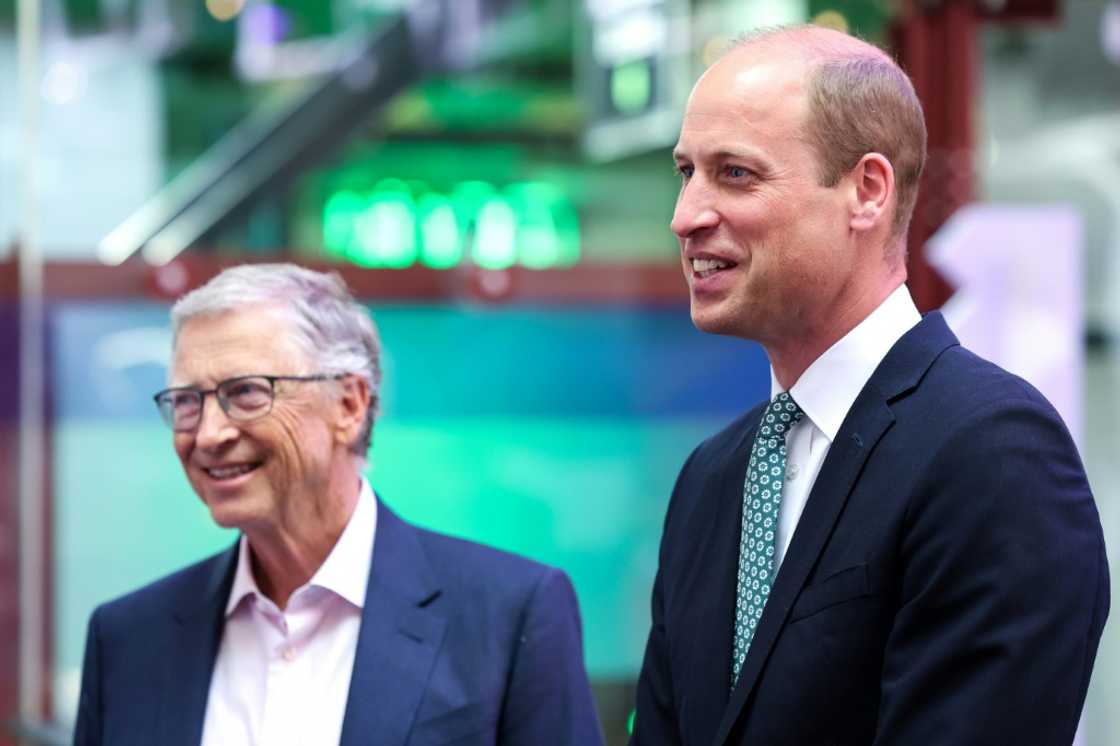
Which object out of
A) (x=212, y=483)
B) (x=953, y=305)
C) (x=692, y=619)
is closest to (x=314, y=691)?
(x=212, y=483)

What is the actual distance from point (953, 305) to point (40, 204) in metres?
2.53

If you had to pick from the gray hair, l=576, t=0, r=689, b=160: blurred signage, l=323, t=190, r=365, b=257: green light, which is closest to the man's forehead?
the gray hair

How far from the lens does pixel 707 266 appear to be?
173cm

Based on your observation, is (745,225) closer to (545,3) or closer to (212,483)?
(212,483)

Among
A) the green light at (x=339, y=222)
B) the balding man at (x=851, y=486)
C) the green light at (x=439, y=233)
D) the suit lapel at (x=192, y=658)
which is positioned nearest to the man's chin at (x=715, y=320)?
the balding man at (x=851, y=486)

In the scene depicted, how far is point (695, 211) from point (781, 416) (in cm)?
25

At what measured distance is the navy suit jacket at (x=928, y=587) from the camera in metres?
1.48

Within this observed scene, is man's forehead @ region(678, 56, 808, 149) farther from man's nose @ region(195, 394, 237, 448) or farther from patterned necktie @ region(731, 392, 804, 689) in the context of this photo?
man's nose @ region(195, 394, 237, 448)

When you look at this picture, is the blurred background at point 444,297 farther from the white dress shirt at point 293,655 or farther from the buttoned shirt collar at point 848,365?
the buttoned shirt collar at point 848,365

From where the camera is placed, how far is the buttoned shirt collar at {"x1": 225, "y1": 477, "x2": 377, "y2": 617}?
2404 mm

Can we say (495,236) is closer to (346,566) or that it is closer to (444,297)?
(444,297)

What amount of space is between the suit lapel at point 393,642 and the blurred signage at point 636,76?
3.08 meters

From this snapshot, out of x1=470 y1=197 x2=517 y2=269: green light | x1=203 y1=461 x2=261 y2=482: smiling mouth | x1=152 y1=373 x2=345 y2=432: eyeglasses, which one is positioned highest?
x1=470 y1=197 x2=517 y2=269: green light

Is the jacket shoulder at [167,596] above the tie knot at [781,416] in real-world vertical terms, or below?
below
